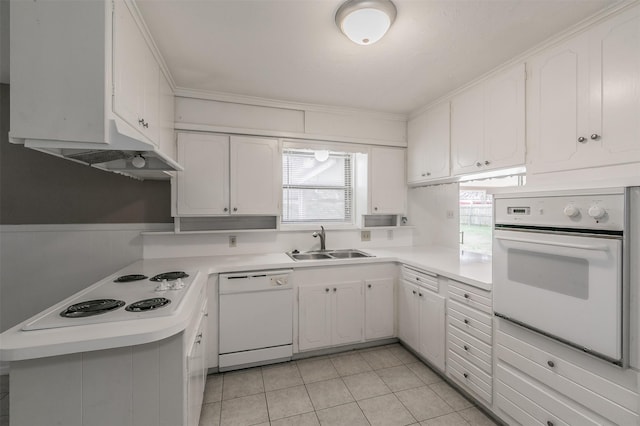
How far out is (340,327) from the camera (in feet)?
8.21

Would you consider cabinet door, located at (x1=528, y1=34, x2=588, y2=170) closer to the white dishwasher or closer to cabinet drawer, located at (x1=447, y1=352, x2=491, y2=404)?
cabinet drawer, located at (x1=447, y1=352, x2=491, y2=404)

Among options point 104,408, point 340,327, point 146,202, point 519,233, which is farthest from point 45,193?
point 519,233

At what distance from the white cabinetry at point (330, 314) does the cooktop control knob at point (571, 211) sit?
1.64m

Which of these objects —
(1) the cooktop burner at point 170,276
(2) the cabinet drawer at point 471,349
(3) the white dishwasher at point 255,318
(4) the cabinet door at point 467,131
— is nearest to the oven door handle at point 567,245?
(2) the cabinet drawer at point 471,349

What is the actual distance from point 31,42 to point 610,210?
2.59 meters

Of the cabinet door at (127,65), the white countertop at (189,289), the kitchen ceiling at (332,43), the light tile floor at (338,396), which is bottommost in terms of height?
the light tile floor at (338,396)

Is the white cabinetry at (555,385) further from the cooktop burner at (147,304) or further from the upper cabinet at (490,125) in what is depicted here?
the cooktop burner at (147,304)

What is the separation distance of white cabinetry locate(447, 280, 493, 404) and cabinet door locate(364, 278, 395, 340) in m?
0.67

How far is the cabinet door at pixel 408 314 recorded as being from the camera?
7.91ft

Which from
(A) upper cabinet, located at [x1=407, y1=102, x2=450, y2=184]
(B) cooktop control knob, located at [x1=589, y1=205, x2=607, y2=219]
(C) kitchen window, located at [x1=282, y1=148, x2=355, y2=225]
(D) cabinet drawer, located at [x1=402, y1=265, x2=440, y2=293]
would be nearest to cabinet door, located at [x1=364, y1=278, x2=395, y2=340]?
(D) cabinet drawer, located at [x1=402, y1=265, x2=440, y2=293]

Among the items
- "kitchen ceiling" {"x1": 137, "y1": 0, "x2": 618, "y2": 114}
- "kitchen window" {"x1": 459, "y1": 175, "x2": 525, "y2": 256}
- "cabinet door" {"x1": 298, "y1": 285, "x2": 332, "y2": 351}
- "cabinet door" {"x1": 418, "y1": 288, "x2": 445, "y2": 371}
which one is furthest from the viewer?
"kitchen window" {"x1": 459, "y1": 175, "x2": 525, "y2": 256}

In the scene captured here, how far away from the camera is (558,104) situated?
167cm

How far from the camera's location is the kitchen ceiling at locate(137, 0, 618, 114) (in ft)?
4.86

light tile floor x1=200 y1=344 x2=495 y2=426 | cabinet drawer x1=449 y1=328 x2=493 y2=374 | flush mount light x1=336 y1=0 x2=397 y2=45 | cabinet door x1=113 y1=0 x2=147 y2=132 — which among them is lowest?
light tile floor x1=200 y1=344 x2=495 y2=426
